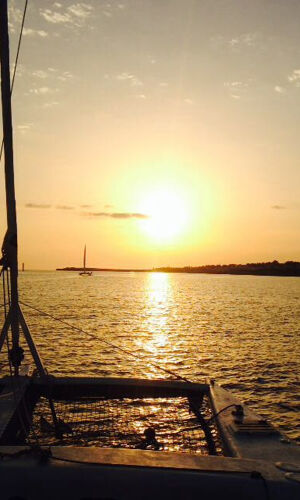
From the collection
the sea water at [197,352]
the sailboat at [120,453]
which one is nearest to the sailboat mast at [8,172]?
the sailboat at [120,453]

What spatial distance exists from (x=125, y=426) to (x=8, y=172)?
961cm

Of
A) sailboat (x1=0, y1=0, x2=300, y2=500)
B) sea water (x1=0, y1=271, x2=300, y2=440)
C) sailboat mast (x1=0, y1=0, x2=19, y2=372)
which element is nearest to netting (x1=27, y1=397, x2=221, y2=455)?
sailboat (x1=0, y1=0, x2=300, y2=500)

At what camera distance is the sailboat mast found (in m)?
10.4

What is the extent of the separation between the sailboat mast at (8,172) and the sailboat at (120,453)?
0.08 feet

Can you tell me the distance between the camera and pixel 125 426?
14.8 meters

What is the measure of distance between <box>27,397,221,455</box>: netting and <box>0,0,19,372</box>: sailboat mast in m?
3.87

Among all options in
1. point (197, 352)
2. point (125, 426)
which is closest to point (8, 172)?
point (125, 426)

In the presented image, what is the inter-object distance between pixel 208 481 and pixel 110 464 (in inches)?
57.6

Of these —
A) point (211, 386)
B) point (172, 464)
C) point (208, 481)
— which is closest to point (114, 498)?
point (172, 464)

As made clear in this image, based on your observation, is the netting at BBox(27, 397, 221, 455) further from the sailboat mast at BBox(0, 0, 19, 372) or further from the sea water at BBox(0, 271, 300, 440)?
the sailboat mast at BBox(0, 0, 19, 372)

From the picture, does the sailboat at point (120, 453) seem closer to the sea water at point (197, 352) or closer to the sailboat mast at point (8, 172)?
the sailboat mast at point (8, 172)

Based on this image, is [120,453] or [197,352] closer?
[120,453]

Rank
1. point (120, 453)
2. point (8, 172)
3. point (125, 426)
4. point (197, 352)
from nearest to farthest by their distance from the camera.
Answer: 1. point (120, 453)
2. point (8, 172)
3. point (125, 426)
4. point (197, 352)

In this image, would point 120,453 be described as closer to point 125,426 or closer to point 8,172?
point 8,172
